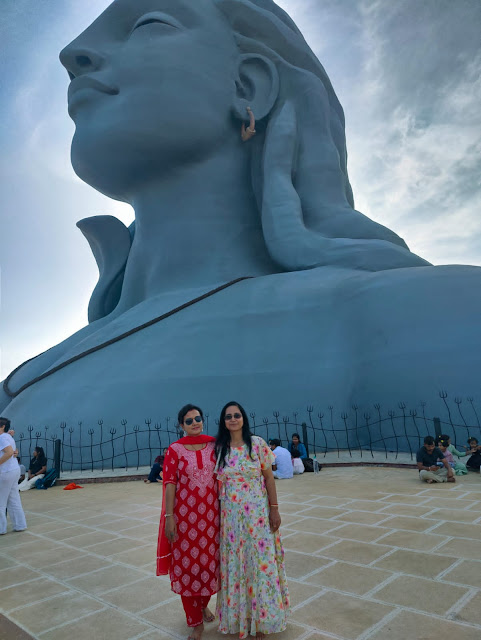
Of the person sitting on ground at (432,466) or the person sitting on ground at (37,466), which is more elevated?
the person sitting on ground at (37,466)

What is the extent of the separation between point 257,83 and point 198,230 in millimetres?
4123

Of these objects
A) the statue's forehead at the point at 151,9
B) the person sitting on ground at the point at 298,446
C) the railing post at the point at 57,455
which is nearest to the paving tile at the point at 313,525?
the person sitting on ground at the point at 298,446

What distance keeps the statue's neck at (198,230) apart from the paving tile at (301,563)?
8196mm

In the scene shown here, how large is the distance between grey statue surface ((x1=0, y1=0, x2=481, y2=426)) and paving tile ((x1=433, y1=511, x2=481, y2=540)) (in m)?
3.16

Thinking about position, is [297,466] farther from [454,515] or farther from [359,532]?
[359,532]

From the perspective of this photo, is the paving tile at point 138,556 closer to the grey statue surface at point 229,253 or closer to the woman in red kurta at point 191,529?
the woman in red kurta at point 191,529

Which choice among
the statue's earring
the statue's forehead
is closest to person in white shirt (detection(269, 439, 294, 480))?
the statue's earring

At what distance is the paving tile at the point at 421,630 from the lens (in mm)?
2146

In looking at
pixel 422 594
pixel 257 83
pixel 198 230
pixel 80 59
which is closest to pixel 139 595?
pixel 422 594

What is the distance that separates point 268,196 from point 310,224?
3.84ft

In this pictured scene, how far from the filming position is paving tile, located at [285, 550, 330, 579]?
3007mm

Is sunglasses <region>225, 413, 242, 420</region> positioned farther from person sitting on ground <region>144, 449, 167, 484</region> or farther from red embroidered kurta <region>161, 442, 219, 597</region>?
person sitting on ground <region>144, 449, 167, 484</region>

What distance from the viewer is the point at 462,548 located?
10.6 feet

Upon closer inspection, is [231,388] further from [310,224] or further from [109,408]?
[310,224]
